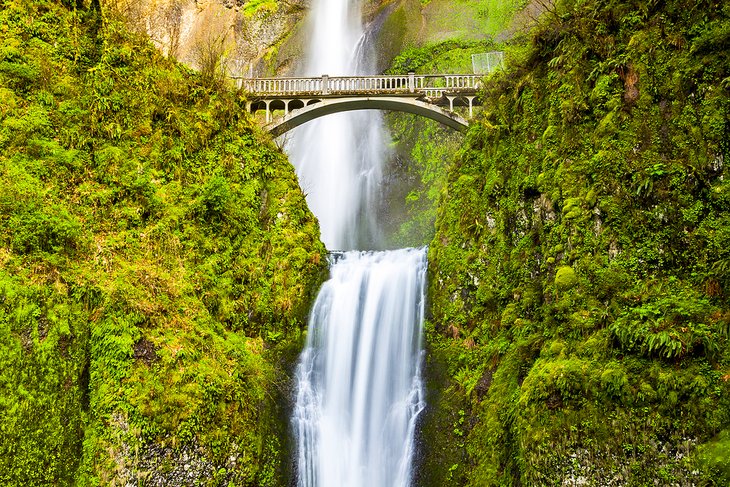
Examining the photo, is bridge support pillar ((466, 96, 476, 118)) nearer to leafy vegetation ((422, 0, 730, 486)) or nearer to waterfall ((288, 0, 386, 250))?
leafy vegetation ((422, 0, 730, 486))

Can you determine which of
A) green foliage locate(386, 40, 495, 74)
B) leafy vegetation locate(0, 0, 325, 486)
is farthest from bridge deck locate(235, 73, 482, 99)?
green foliage locate(386, 40, 495, 74)

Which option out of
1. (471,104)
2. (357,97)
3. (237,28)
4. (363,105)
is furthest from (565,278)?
(237,28)

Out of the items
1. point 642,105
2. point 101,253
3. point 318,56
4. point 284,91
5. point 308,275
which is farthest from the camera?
point 318,56

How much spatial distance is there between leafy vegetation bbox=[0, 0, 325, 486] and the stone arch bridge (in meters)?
3.84

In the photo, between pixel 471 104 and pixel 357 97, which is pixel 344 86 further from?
pixel 471 104

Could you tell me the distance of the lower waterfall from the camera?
11.4 meters

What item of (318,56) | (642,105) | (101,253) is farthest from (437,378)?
(318,56)

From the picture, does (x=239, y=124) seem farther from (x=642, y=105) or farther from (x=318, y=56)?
(x=318, y=56)

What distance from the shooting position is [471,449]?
10.3m

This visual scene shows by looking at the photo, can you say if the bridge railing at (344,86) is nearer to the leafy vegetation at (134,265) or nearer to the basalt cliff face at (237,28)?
the leafy vegetation at (134,265)

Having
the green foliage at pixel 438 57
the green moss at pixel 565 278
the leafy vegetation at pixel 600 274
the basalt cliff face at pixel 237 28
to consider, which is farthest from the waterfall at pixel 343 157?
the green moss at pixel 565 278

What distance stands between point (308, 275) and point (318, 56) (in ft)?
59.5

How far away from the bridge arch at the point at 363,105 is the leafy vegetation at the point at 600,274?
231 inches

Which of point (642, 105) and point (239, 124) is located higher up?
point (239, 124)
